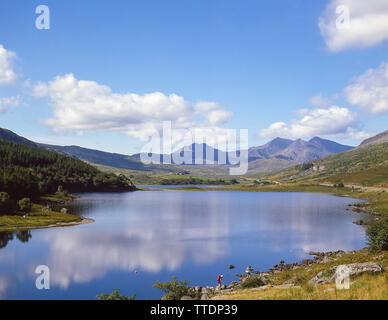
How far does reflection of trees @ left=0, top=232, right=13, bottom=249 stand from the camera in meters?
69.4

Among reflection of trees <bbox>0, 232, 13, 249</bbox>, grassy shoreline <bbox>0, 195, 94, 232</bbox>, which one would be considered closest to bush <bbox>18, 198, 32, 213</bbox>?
grassy shoreline <bbox>0, 195, 94, 232</bbox>

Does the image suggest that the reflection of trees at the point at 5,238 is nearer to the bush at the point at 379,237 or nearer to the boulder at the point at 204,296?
the boulder at the point at 204,296

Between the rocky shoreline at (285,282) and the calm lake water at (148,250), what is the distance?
9.76 ft

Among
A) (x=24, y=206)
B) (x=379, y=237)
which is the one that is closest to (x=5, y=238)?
(x=24, y=206)

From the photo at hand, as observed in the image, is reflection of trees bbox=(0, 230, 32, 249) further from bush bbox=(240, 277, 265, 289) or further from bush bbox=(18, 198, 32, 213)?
bush bbox=(240, 277, 265, 289)

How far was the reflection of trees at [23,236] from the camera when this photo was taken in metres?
75.0

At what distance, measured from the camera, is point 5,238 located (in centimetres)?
7494

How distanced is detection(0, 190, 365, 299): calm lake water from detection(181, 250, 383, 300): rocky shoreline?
117 inches

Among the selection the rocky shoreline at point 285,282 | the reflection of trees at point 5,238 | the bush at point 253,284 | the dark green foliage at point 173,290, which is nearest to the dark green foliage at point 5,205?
the reflection of trees at point 5,238

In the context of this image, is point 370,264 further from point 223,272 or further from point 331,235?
point 331,235

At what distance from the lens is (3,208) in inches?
3986

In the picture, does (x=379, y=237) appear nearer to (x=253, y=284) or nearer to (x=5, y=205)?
(x=253, y=284)
